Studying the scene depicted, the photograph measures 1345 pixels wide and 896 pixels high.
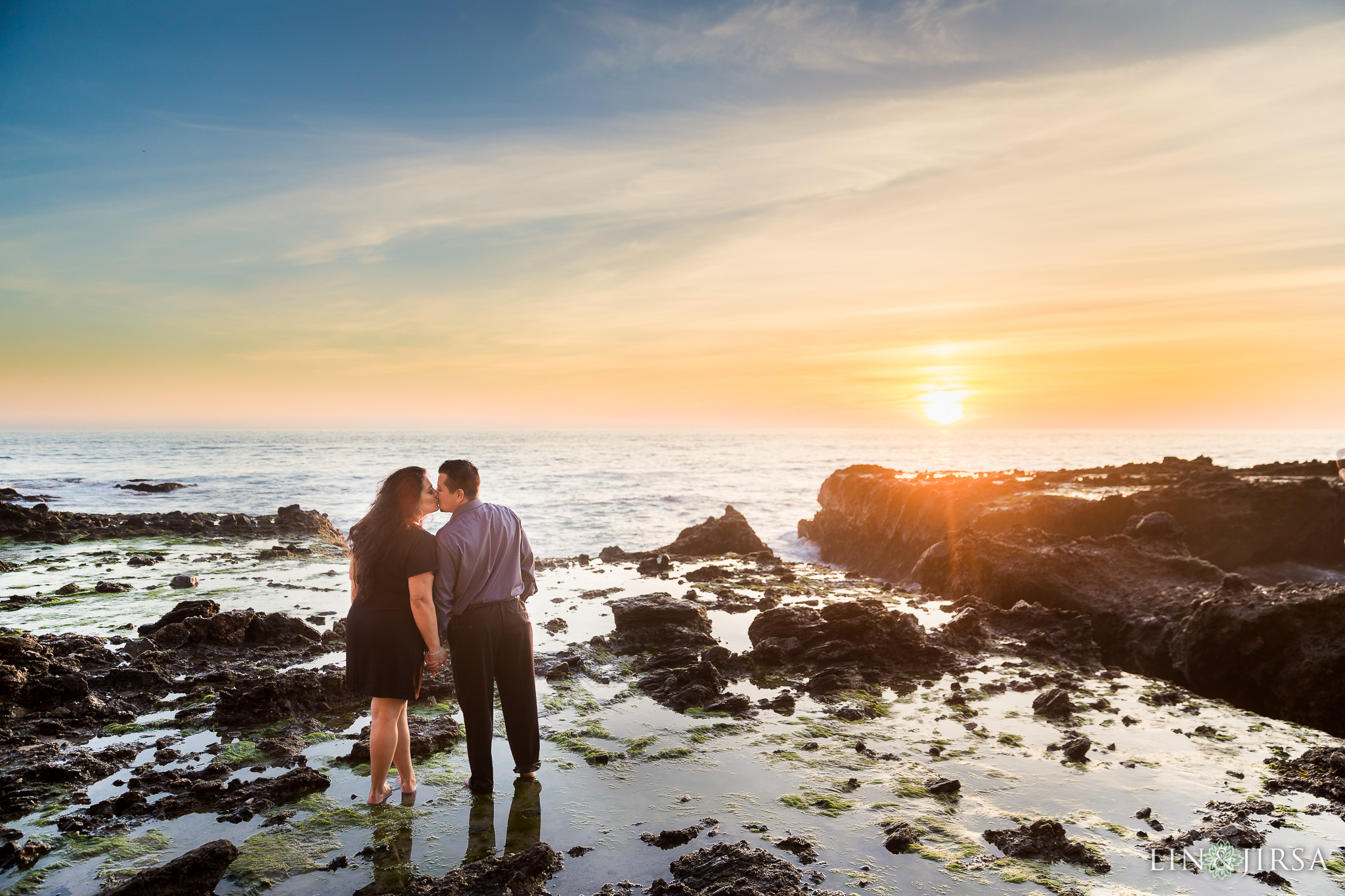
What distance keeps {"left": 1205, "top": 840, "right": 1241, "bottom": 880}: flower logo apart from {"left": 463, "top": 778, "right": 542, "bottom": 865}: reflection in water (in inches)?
184

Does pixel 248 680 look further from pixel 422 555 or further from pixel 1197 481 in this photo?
pixel 1197 481

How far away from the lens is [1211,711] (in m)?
7.65

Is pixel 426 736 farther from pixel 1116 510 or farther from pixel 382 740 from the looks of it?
pixel 1116 510

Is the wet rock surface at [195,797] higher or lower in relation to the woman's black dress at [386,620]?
lower

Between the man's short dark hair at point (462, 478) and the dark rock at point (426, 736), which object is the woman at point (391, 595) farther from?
the dark rock at point (426, 736)

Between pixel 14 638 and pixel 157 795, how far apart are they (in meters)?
4.53

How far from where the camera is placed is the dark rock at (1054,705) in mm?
7395

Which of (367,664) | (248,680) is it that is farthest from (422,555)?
(248,680)

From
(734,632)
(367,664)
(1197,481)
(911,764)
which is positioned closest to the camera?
(367,664)

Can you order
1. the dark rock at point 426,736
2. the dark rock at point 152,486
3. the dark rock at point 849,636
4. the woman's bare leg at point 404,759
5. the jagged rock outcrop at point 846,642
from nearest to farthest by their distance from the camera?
the woman's bare leg at point 404,759 < the dark rock at point 426,736 < the jagged rock outcrop at point 846,642 < the dark rock at point 849,636 < the dark rock at point 152,486

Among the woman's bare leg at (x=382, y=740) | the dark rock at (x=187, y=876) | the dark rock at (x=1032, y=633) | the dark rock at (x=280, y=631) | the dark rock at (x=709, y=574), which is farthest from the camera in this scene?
the dark rock at (x=709, y=574)

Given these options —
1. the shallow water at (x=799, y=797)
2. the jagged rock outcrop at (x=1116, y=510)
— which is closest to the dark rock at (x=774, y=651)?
the shallow water at (x=799, y=797)

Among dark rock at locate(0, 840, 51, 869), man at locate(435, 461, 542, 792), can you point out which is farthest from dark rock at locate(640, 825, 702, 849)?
dark rock at locate(0, 840, 51, 869)

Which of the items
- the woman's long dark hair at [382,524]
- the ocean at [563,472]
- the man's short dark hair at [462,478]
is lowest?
the ocean at [563,472]
